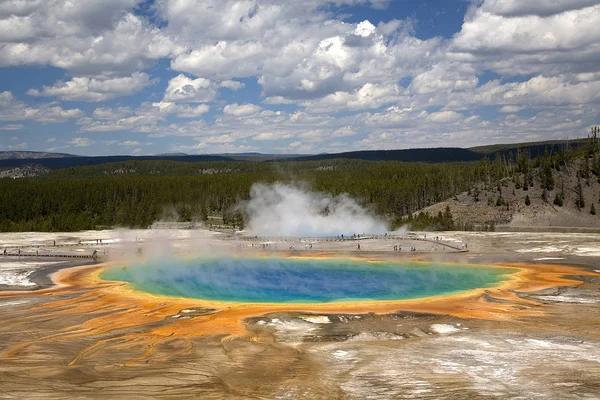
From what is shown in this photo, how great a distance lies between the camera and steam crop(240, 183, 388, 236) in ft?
245

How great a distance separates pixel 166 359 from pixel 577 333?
1691 cm

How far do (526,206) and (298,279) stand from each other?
163 feet

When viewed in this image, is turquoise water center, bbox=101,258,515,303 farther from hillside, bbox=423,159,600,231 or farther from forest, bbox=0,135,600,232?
hillside, bbox=423,159,600,231

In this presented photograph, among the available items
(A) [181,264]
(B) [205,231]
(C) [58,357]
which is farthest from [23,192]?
(C) [58,357]

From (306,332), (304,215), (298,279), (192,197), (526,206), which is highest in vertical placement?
(192,197)

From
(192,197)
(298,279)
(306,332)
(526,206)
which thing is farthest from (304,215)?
(306,332)

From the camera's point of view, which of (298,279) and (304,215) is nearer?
(298,279)

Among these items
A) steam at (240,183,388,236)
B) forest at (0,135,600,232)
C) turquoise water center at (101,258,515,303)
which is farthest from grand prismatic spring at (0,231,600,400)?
forest at (0,135,600,232)

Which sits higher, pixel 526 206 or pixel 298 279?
pixel 526 206

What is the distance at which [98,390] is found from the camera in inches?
688

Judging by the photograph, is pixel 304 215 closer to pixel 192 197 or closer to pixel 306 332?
pixel 192 197

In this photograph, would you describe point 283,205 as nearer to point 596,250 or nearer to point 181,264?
point 181,264

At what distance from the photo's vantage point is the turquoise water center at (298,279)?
34.7 meters

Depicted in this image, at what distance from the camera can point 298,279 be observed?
41125 millimetres
